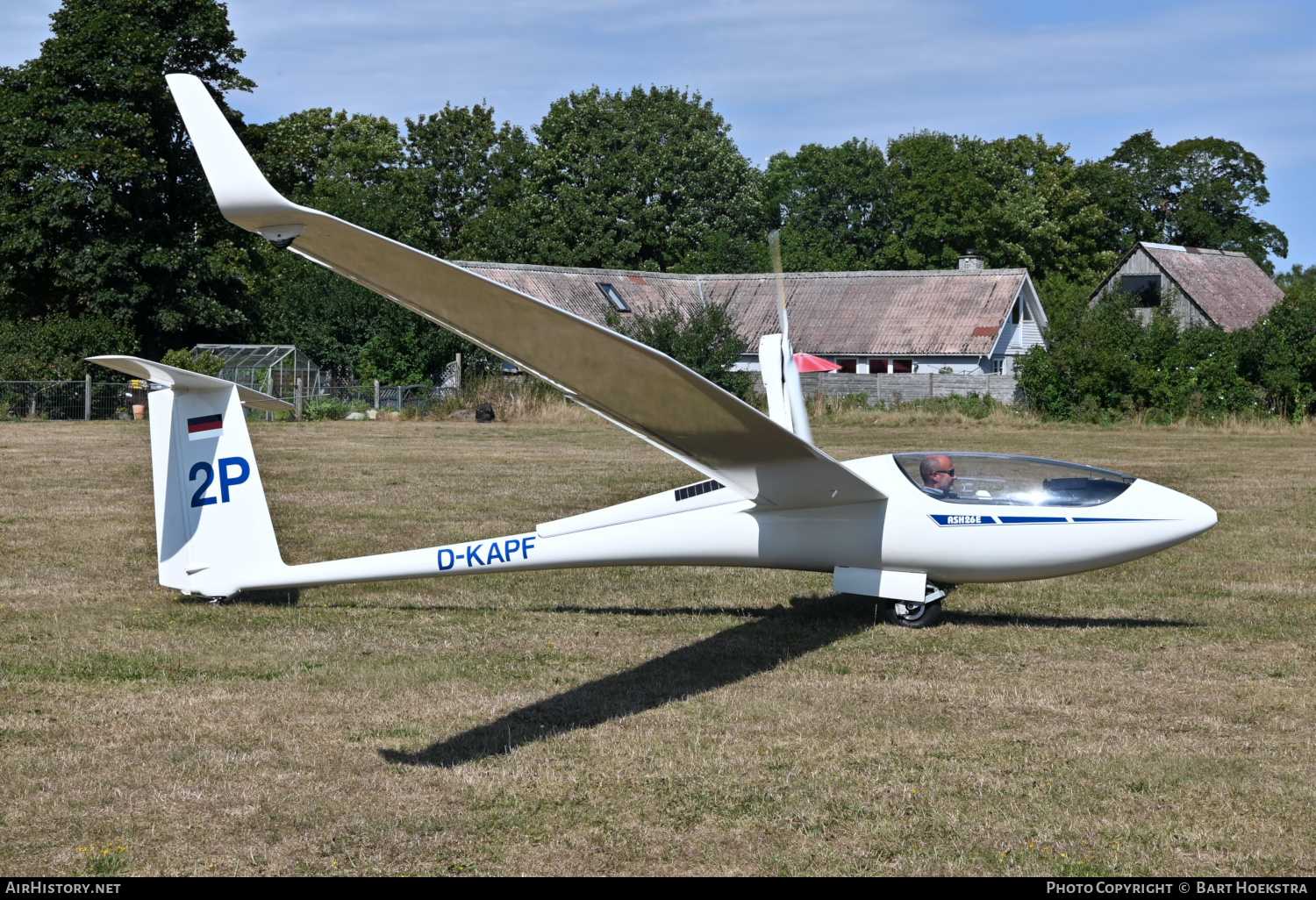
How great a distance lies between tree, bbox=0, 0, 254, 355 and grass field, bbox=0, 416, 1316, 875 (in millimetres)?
34911

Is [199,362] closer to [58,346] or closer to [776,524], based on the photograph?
[58,346]

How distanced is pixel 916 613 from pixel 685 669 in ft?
7.60

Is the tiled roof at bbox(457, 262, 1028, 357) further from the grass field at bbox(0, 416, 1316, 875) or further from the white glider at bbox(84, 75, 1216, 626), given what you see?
the white glider at bbox(84, 75, 1216, 626)

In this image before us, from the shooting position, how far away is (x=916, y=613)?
32.3ft

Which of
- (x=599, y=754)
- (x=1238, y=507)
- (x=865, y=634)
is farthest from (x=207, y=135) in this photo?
(x=1238, y=507)

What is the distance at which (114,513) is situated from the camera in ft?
54.0

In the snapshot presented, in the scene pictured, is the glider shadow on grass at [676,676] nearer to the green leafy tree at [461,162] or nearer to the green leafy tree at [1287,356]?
the green leafy tree at [1287,356]

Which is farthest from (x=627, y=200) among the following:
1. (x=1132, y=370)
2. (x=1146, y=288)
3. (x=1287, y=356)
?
(x=1287, y=356)

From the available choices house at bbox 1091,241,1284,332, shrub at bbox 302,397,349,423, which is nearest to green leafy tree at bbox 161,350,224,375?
shrub at bbox 302,397,349,423

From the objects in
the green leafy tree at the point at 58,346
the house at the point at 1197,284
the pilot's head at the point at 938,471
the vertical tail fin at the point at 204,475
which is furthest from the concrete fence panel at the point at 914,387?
the vertical tail fin at the point at 204,475

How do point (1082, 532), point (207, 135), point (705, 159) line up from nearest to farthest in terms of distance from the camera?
point (207, 135) < point (1082, 532) < point (705, 159)

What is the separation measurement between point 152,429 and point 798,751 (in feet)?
19.6
